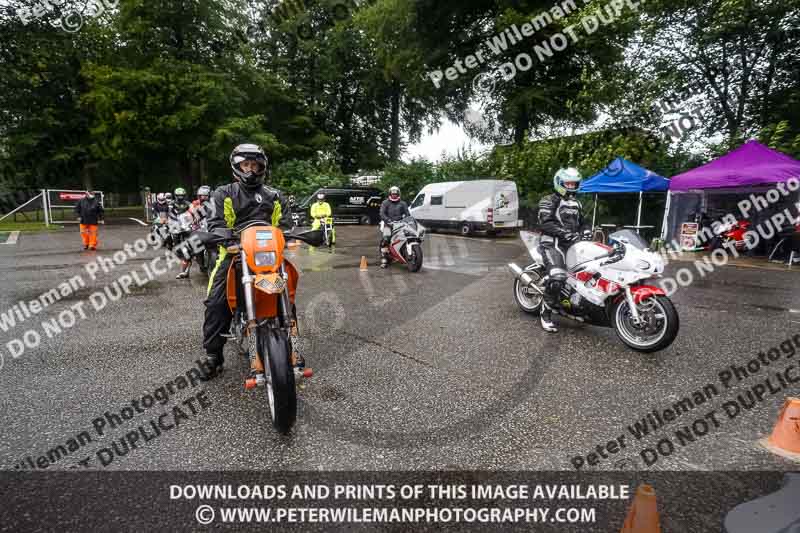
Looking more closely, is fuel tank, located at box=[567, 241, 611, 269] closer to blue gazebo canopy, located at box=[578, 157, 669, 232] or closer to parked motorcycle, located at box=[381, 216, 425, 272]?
parked motorcycle, located at box=[381, 216, 425, 272]

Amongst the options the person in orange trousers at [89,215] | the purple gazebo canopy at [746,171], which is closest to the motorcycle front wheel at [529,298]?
the purple gazebo canopy at [746,171]

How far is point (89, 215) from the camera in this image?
543 inches

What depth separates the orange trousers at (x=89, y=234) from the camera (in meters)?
14.4

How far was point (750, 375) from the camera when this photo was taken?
173 inches

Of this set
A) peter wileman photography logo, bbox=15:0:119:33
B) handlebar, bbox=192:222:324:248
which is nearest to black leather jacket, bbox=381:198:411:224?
handlebar, bbox=192:222:324:248

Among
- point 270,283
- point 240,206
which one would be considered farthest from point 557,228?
point 270,283

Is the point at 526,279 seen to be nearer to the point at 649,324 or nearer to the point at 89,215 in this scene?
the point at 649,324

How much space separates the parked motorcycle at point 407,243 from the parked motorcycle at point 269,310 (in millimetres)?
6955

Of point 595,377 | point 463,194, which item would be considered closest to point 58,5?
point 463,194

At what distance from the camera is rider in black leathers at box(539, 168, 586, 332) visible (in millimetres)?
5707

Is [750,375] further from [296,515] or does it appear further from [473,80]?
[473,80]

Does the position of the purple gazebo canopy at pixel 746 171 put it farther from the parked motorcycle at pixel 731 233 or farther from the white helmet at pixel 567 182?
the white helmet at pixel 567 182

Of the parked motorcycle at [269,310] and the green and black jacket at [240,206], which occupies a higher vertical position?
the green and black jacket at [240,206]

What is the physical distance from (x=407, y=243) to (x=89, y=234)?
10.8 m
